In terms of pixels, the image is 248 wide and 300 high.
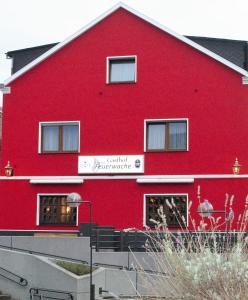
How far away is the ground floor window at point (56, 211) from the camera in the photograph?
2327 cm

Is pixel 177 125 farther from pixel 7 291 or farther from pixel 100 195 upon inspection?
pixel 7 291

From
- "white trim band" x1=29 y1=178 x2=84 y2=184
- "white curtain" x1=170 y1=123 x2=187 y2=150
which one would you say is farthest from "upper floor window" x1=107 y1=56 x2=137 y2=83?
"white trim band" x1=29 y1=178 x2=84 y2=184

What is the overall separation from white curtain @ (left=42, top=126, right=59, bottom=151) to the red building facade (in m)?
0.04

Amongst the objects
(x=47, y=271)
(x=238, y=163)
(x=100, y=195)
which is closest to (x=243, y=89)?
(x=238, y=163)

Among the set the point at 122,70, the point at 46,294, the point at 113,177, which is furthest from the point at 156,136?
the point at 46,294

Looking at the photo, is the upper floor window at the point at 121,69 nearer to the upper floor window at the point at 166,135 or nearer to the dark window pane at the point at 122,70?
the dark window pane at the point at 122,70

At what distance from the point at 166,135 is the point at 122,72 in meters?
2.96

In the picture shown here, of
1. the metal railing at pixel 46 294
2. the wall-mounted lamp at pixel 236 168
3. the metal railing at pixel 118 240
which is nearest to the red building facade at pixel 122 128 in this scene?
the wall-mounted lamp at pixel 236 168

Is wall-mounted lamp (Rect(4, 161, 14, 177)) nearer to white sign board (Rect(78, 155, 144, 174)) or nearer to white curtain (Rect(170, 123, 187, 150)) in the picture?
white sign board (Rect(78, 155, 144, 174))

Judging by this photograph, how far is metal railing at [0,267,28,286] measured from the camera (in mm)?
17569

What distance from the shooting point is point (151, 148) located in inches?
902

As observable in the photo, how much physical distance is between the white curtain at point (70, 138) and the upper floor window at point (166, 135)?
9.04 feet

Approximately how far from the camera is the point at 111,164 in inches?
907

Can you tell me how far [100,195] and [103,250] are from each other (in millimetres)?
3606
